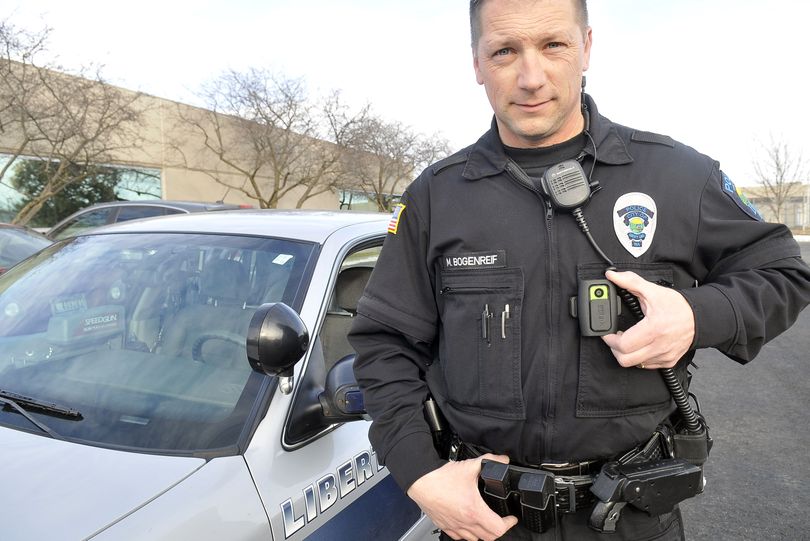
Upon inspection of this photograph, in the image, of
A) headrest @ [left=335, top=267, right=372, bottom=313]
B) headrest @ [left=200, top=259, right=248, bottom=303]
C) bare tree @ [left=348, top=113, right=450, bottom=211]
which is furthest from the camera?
bare tree @ [left=348, top=113, right=450, bottom=211]

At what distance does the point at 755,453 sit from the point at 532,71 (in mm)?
3796

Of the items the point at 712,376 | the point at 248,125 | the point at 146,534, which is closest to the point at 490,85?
the point at 146,534

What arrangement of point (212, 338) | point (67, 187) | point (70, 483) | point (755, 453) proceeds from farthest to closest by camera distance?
1. point (67, 187)
2. point (755, 453)
3. point (212, 338)
4. point (70, 483)

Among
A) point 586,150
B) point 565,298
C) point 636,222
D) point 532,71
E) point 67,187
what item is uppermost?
point 67,187

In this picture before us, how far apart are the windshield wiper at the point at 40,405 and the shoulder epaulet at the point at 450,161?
117cm

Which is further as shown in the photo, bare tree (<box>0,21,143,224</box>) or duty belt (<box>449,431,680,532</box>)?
bare tree (<box>0,21,143,224</box>)

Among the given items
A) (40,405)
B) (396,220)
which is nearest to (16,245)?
(40,405)

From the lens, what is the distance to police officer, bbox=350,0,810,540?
132 cm

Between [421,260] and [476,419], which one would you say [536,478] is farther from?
[421,260]

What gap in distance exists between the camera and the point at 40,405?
179cm

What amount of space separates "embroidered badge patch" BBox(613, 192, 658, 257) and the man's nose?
317mm

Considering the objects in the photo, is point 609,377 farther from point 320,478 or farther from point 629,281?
point 320,478

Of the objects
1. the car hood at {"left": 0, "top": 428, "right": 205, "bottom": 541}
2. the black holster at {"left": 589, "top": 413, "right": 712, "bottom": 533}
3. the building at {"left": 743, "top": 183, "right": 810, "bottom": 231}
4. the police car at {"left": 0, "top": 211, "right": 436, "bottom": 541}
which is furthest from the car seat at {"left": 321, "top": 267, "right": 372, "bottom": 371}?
the building at {"left": 743, "top": 183, "right": 810, "bottom": 231}

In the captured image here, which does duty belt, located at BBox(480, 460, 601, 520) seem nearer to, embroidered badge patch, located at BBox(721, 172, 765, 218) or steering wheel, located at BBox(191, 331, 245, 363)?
embroidered badge patch, located at BBox(721, 172, 765, 218)
